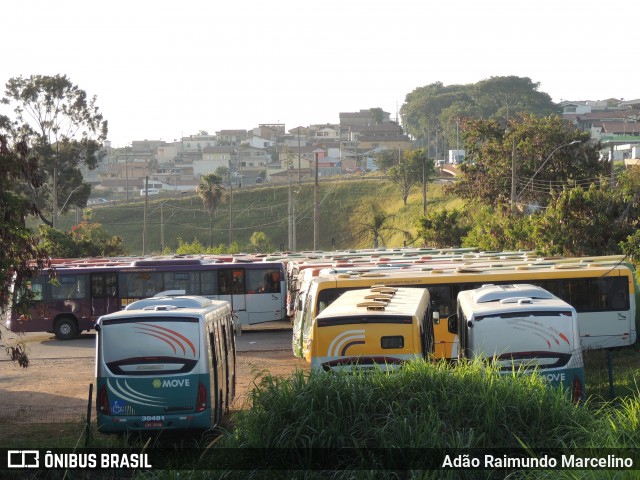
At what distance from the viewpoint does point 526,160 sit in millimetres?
61500

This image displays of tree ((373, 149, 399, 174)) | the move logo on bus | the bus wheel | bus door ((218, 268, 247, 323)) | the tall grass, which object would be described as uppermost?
tree ((373, 149, 399, 174))

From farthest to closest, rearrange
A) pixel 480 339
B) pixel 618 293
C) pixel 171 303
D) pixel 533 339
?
pixel 618 293
pixel 171 303
pixel 480 339
pixel 533 339

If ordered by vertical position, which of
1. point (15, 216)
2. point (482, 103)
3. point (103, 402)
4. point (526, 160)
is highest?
point (482, 103)

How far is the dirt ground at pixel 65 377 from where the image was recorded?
2133cm

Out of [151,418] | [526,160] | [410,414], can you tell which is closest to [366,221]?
[526,160]

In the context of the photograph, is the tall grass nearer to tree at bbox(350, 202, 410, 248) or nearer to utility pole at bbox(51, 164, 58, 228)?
utility pole at bbox(51, 164, 58, 228)

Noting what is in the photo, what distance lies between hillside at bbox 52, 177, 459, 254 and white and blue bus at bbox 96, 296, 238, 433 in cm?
7591

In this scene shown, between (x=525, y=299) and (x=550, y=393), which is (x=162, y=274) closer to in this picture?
(x=525, y=299)

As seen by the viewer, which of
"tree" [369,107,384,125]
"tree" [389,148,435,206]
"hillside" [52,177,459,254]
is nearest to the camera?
"tree" [389,148,435,206]

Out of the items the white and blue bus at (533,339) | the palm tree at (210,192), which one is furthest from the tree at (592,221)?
the palm tree at (210,192)

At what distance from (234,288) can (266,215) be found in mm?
67482

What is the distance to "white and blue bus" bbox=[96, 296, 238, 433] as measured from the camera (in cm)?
1420

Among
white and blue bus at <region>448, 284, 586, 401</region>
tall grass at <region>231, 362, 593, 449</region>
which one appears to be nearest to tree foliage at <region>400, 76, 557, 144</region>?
white and blue bus at <region>448, 284, 586, 401</region>

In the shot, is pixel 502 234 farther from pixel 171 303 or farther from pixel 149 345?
pixel 149 345
